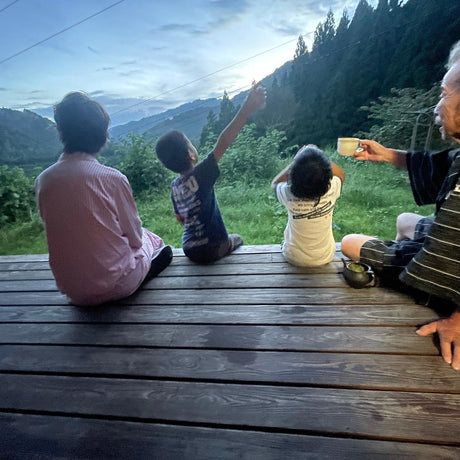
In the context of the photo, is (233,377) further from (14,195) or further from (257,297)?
(14,195)

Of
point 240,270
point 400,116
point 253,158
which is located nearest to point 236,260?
point 240,270

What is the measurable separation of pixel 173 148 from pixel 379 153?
3.47 ft

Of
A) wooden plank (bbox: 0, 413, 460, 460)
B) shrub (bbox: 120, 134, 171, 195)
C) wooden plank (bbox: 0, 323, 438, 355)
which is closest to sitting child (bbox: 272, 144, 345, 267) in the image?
wooden plank (bbox: 0, 323, 438, 355)

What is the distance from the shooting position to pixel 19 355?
1.11 m

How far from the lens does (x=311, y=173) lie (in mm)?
1307

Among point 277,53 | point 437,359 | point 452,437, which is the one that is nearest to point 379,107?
point 277,53

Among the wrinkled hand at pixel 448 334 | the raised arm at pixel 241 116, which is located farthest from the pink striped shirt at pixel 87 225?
the wrinkled hand at pixel 448 334

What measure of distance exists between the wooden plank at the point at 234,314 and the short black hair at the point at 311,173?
54 cm

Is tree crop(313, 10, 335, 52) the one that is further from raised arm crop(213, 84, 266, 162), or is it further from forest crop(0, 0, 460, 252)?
raised arm crop(213, 84, 266, 162)

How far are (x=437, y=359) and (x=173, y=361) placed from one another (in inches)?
33.6

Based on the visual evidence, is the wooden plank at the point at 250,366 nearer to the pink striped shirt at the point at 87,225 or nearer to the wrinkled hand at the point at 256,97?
the pink striped shirt at the point at 87,225

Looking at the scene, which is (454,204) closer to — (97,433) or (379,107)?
(97,433)

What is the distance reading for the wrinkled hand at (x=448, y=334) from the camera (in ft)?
2.77

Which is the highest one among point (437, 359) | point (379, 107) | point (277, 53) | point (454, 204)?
point (277, 53)
